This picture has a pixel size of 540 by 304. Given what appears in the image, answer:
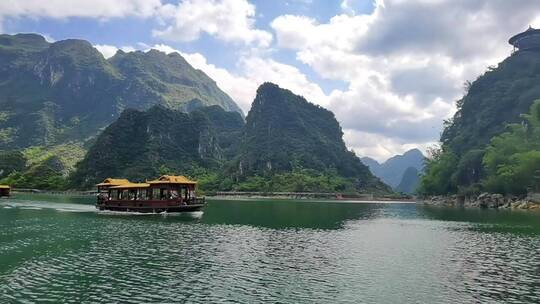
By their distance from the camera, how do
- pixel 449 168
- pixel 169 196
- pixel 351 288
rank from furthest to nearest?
pixel 449 168
pixel 169 196
pixel 351 288

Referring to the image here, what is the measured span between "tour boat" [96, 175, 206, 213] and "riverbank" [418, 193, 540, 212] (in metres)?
72.7

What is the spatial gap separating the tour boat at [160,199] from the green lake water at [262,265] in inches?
906

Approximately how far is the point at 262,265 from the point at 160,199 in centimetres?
5213

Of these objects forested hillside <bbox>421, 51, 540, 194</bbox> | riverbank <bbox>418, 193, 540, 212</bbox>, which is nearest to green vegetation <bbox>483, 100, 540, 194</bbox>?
forested hillside <bbox>421, 51, 540, 194</bbox>

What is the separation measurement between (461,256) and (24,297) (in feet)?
110

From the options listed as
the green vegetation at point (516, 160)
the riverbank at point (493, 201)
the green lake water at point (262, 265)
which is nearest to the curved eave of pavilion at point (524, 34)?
the green vegetation at point (516, 160)

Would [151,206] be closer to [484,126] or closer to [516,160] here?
[516,160]

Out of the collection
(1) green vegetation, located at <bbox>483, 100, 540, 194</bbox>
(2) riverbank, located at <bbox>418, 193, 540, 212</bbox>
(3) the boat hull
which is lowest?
(3) the boat hull

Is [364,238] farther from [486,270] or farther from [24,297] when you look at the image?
[24,297]

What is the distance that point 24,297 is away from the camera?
23.9 m

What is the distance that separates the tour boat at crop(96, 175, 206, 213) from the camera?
81938 millimetres

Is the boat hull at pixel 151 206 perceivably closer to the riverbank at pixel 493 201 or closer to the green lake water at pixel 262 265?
the green lake water at pixel 262 265

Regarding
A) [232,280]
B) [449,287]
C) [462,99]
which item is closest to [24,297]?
[232,280]

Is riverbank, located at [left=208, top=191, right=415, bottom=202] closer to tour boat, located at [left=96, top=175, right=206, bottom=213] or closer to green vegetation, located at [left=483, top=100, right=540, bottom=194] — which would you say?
green vegetation, located at [left=483, top=100, right=540, bottom=194]
